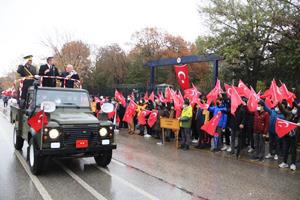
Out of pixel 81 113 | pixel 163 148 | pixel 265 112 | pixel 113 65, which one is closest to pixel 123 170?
pixel 81 113

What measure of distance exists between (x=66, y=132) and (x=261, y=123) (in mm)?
5897

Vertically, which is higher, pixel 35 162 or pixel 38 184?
pixel 35 162

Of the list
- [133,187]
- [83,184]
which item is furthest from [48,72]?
[133,187]

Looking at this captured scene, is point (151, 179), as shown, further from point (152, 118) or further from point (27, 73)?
point (152, 118)

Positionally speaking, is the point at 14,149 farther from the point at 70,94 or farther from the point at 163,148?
the point at 163,148

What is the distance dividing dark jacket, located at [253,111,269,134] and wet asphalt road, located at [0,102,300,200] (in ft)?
3.11

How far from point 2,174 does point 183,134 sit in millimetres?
6744

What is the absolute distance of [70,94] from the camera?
9.56 meters

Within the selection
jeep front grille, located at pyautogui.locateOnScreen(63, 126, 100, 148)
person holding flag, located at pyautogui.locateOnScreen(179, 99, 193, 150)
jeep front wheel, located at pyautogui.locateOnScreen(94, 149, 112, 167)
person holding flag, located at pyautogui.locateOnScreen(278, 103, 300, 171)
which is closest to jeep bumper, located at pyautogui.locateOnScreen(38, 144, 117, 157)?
jeep front grille, located at pyautogui.locateOnScreen(63, 126, 100, 148)

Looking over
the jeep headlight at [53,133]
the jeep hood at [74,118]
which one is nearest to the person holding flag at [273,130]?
the jeep hood at [74,118]

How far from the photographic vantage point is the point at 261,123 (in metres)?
10.5

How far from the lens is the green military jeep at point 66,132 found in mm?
7789

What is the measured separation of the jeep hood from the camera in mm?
8039

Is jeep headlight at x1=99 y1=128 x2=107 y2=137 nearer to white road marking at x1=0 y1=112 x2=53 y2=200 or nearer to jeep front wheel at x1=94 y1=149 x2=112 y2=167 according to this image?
jeep front wheel at x1=94 y1=149 x2=112 y2=167
